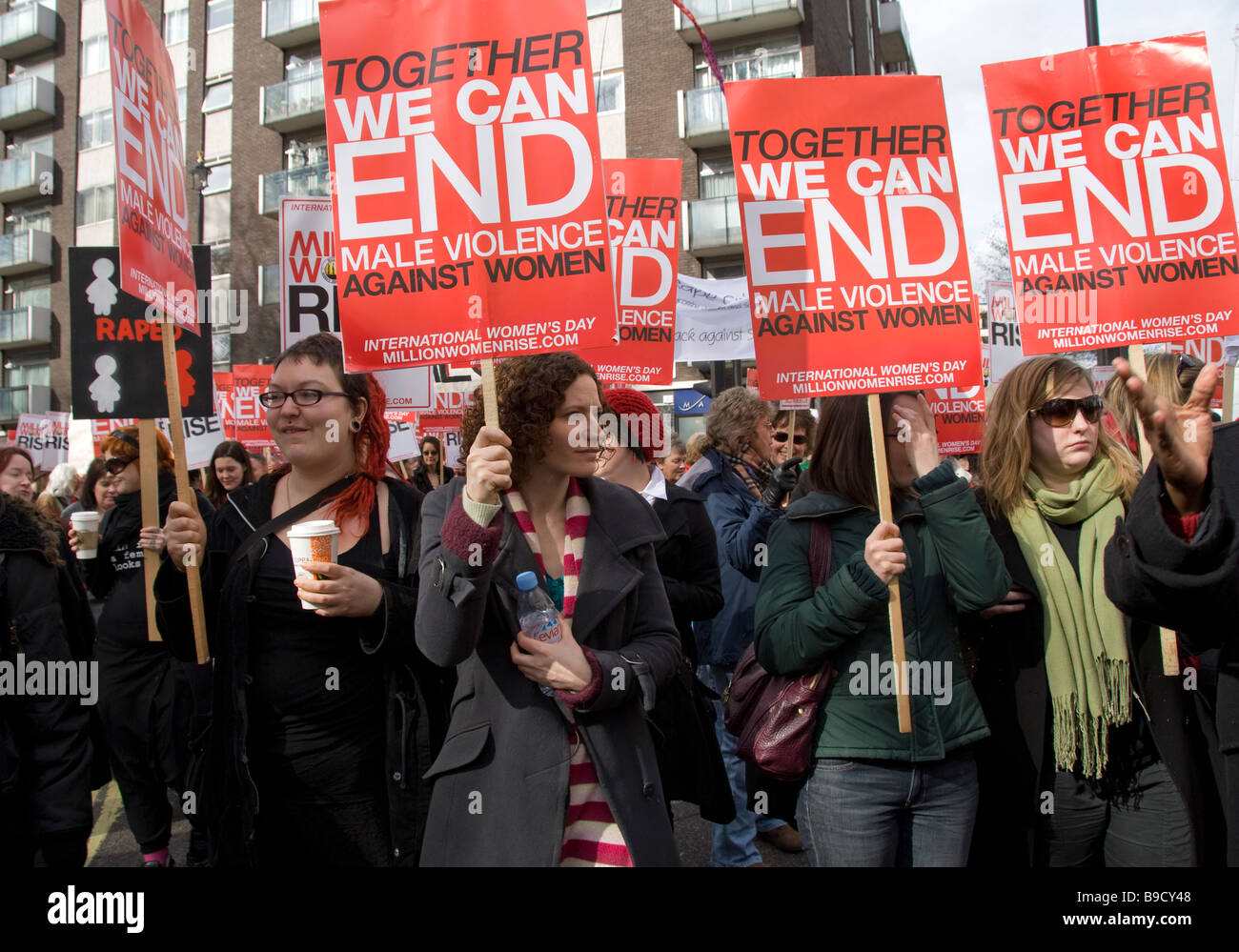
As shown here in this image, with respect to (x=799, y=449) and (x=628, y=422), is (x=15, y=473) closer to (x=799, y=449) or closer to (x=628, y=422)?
(x=628, y=422)

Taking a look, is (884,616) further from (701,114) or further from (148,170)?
(701,114)

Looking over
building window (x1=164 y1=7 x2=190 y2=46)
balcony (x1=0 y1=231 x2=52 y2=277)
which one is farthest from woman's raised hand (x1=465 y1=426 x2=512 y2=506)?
balcony (x1=0 y1=231 x2=52 y2=277)

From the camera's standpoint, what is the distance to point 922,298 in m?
3.20

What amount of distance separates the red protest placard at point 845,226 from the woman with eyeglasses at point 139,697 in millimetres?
3009

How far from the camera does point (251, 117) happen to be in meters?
30.0

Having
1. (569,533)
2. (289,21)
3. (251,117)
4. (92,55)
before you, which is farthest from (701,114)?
(92,55)

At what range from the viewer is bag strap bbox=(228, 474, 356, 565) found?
2740 mm

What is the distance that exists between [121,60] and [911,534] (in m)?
3.05

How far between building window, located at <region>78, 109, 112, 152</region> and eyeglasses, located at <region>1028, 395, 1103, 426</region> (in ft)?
125

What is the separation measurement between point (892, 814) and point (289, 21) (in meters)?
31.9

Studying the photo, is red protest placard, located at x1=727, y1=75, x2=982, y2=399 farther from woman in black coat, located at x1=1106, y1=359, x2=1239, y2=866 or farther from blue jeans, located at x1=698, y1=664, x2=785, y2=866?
blue jeans, located at x1=698, y1=664, x2=785, y2=866

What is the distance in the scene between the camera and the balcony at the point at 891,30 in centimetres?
3194

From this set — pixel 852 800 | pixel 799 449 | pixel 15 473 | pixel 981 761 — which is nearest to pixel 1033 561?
pixel 981 761

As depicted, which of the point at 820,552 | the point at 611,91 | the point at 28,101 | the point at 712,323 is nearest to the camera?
the point at 820,552
